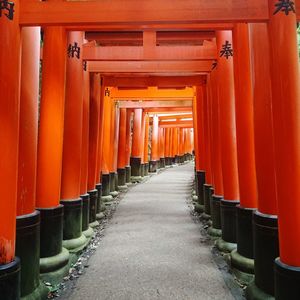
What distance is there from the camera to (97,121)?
26.4 feet

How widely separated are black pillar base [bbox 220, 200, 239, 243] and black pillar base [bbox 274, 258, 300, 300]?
2445 millimetres

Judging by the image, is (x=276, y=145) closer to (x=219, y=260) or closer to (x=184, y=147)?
(x=219, y=260)

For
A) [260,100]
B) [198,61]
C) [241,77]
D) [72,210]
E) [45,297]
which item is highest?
[198,61]

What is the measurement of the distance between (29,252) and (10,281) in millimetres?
680

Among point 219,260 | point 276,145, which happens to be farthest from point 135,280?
point 276,145

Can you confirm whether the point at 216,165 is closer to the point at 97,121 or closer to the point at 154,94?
the point at 97,121

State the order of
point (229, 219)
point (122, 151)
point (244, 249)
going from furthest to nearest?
point (122, 151), point (229, 219), point (244, 249)

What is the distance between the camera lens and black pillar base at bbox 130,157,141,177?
17750 mm

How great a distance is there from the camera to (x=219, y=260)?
5.17m

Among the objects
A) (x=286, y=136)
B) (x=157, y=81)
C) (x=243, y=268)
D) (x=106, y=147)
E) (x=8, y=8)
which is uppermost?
(x=157, y=81)

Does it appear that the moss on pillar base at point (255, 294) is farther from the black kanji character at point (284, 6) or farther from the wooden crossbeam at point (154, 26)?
the wooden crossbeam at point (154, 26)

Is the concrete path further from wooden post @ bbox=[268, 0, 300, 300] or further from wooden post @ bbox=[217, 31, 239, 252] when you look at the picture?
wooden post @ bbox=[268, 0, 300, 300]

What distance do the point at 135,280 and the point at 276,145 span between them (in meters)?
2.56

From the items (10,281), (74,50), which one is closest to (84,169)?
(74,50)
